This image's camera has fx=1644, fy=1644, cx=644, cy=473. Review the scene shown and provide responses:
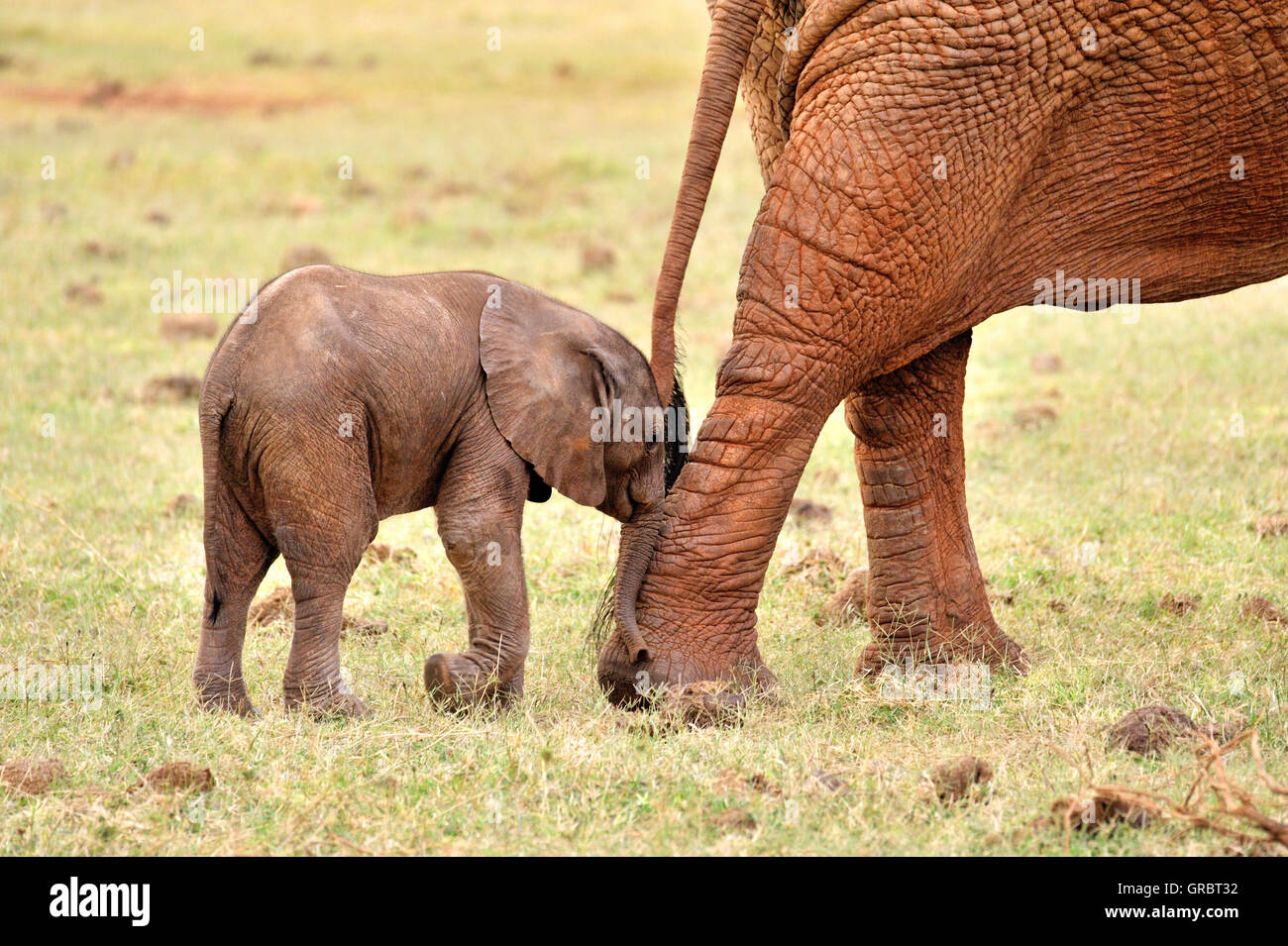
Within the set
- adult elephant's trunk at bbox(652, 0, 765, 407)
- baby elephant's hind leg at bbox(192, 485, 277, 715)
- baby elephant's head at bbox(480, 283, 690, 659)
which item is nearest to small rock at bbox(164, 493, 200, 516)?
baby elephant's hind leg at bbox(192, 485, 277, 715)

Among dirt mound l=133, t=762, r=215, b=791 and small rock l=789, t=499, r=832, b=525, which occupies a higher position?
small rock l=789, t=499, r=832, b=525

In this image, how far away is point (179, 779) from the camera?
14.3 feet

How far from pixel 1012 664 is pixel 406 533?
10.6 feet

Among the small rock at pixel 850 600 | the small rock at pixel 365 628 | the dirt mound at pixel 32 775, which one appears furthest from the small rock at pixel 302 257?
the dirt mound at pixel 32 775

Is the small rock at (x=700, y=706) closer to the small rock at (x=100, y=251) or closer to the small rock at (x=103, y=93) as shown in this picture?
the small rock at (x=100, y=251)

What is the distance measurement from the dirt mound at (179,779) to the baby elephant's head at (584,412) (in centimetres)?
149

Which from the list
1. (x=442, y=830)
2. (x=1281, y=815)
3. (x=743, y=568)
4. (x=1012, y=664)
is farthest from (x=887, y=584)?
(x=442, y=830)

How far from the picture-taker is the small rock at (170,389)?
1038 centimetres

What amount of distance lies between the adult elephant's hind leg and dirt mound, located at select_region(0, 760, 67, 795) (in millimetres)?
2839

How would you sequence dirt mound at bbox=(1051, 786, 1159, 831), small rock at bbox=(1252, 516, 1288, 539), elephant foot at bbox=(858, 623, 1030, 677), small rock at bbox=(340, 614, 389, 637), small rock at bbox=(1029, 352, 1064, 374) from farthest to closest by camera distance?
small rock at bbox=(1029, 352, 1064, 374) → small rock at bbox=(1252, 516, 1288, 539) → small rock at bbox=(340, 614, 389, 637) → elephant foot at bbox=(858, 623, 1030, 677) → dirt mound at bbox=(1051, 786, 1159, 831)

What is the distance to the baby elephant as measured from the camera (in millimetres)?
5023

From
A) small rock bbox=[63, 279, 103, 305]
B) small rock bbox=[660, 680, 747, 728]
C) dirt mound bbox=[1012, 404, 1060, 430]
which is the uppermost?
small rock bbox=[63, 279, 103, 305]

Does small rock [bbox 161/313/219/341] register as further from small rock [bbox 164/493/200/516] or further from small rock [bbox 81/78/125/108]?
small rock [bbox 81/78/125/108]
